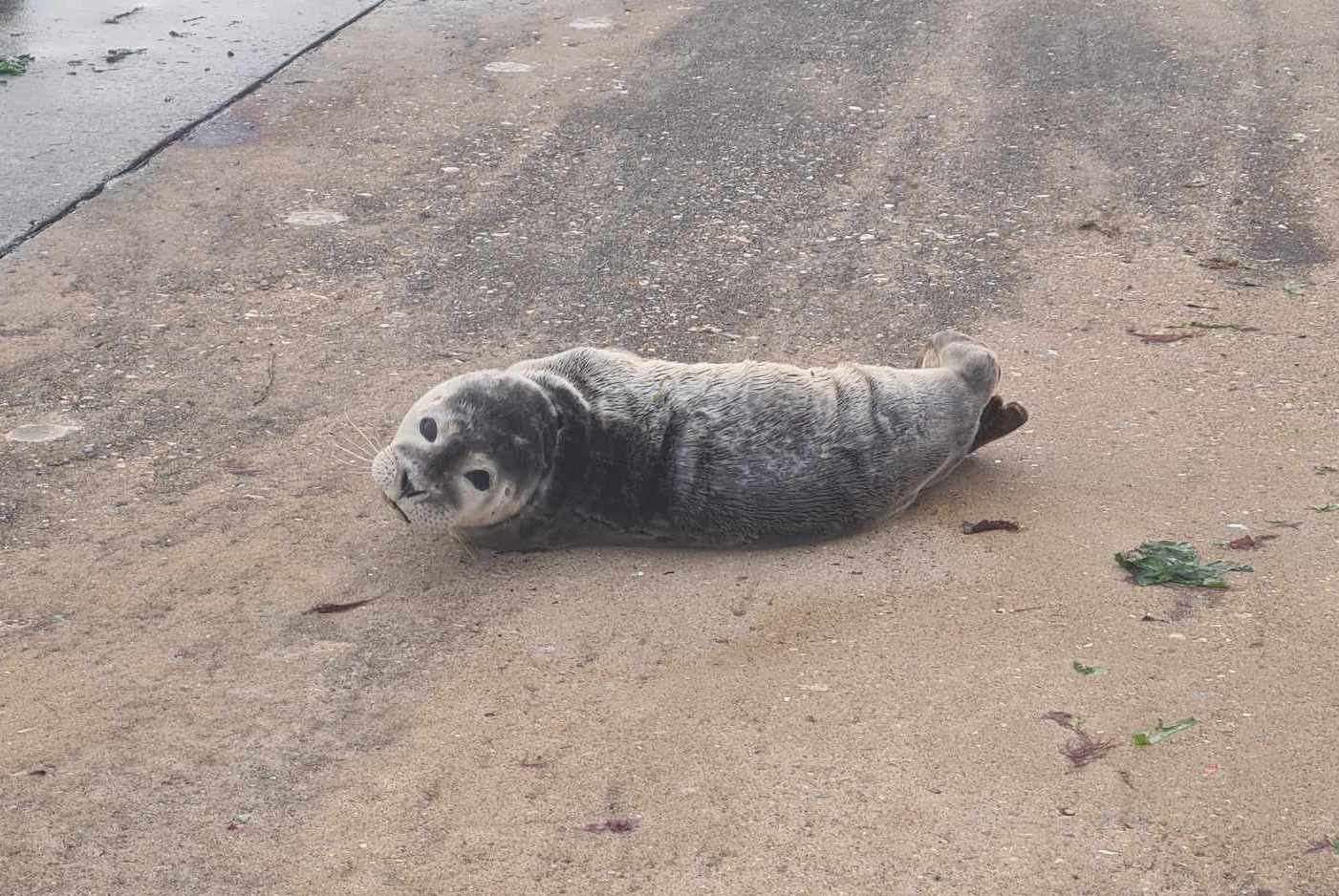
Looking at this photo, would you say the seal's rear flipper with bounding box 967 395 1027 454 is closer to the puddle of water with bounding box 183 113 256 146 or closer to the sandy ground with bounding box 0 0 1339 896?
the sandy ground with bounding box 0 0 1339 896

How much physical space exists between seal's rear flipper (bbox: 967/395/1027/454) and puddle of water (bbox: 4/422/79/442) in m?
3.55

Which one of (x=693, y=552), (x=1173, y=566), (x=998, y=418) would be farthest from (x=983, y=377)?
(x=693, y=552)

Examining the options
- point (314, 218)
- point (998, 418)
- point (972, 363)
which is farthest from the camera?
point (314, 218)

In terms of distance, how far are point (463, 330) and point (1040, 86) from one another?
14.7 feet

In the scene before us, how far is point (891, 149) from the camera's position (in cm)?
902

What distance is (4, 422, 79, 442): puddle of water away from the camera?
6.33 meters

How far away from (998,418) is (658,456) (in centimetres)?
128

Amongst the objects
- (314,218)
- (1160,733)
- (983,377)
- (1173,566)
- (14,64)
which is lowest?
(314,218)

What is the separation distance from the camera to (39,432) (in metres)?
6.38

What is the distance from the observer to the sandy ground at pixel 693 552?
12.8 ft

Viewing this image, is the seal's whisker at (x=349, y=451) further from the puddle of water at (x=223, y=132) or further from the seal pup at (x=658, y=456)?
the puddle of water at (x=223, y=132)

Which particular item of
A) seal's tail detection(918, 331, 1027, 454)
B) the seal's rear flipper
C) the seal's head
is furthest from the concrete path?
the seal's rear flipper

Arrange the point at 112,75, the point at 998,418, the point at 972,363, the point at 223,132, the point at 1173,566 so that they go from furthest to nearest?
the point at 112,75, the point at 223,132, the point at 998,418, the point at 972,363, the point at 1173,566

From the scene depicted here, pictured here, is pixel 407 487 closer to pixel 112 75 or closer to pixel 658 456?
pixel 658 456
